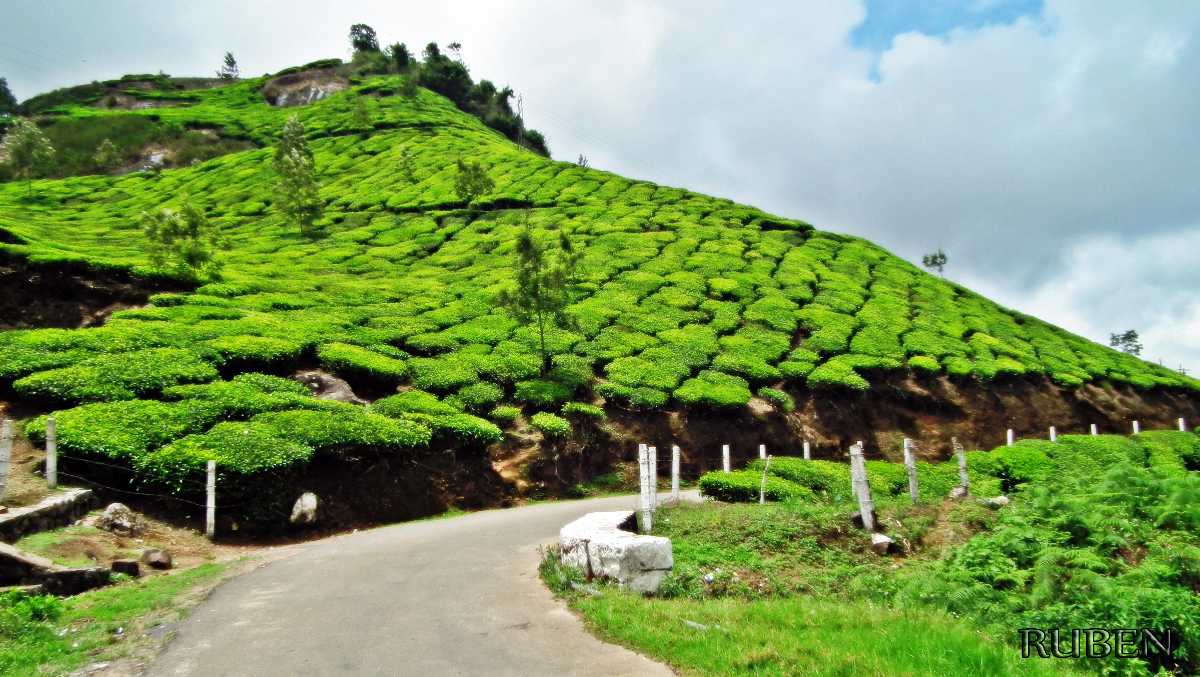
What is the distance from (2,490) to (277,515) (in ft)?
16.2

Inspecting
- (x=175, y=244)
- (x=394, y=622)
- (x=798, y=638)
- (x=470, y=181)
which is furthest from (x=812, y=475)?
(x=470, y=181)

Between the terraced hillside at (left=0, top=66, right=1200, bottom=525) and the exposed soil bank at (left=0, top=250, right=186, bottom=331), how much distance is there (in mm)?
129

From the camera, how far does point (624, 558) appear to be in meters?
9.23

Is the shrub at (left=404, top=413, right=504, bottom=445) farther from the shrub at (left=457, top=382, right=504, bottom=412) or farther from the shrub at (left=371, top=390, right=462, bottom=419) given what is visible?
the shrub at (left=457, top=382, right=504, bottom=412)

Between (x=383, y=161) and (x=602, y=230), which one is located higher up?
(x=383, y=161)

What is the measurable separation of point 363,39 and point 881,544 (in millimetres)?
123404

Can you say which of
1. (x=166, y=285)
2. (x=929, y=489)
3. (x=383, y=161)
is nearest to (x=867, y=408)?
(x=929, y=489)

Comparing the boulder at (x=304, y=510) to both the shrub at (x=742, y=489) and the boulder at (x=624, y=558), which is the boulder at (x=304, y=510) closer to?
the boulder at (x=624, y=558)

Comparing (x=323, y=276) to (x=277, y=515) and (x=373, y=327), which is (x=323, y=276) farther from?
(x=277, y=515)

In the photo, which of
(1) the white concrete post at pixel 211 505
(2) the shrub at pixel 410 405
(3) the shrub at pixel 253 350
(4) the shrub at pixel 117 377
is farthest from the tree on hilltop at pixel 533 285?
(1) the white concrete post at pixel 211 505

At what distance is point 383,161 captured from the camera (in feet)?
203

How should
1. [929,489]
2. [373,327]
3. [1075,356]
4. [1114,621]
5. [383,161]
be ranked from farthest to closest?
1. [383,161]
2. [1075,356]
3. [373,327]
4. [929,489]
5. [1114,621]

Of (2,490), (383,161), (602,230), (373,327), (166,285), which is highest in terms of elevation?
(383,161)

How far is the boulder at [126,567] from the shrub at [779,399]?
71.3ft
